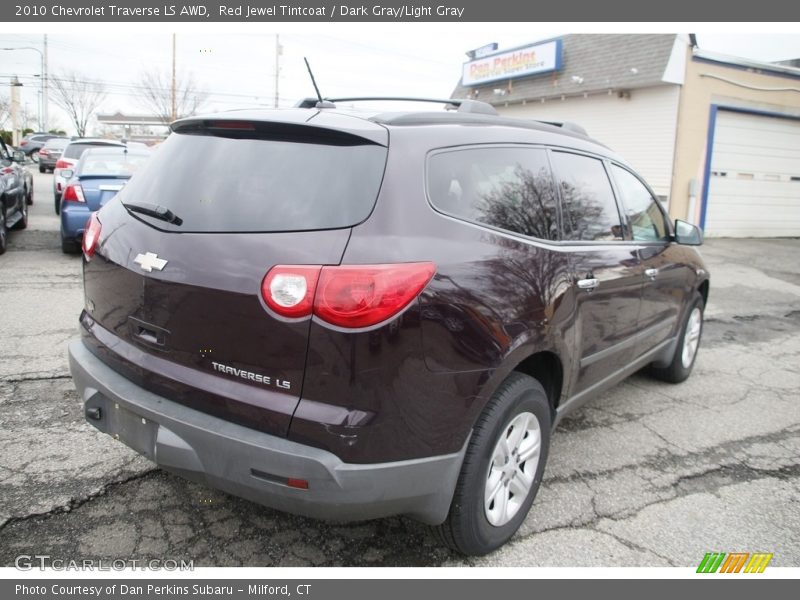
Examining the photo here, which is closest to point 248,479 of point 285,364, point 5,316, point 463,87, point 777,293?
point 285,364

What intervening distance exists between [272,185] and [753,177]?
16217mm

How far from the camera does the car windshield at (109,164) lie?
859 cm

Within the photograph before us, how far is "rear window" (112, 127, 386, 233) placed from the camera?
2154mm

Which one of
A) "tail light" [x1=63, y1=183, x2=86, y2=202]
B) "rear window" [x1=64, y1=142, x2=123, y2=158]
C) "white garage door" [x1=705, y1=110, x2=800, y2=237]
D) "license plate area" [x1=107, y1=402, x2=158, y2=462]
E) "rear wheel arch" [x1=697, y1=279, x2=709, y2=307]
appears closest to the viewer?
"license plate area" [x1=107, y1=402, x2=158, y2=462]

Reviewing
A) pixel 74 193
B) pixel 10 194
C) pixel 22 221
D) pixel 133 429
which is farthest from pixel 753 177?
pixel 133 429

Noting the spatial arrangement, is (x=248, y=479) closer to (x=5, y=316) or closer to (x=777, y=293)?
(x=5, y=316)

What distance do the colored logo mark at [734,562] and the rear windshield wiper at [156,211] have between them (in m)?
2.64

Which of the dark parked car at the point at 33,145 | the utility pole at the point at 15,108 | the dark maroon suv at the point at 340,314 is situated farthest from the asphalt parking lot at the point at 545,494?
the utility pole at the point at 15,108

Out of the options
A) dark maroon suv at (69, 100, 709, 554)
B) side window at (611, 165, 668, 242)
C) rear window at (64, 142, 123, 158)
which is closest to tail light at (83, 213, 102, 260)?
dark maroon suv at (69, 100, 709, 554)

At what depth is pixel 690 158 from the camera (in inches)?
554

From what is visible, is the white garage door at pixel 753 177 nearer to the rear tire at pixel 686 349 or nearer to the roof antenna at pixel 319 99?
the rear tire at pixel 686 349

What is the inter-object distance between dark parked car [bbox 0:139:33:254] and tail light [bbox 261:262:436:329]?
26.4 feet

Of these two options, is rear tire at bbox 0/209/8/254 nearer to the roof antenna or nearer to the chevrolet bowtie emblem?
the roof antenna

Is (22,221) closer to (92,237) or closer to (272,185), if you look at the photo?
(92,237)
